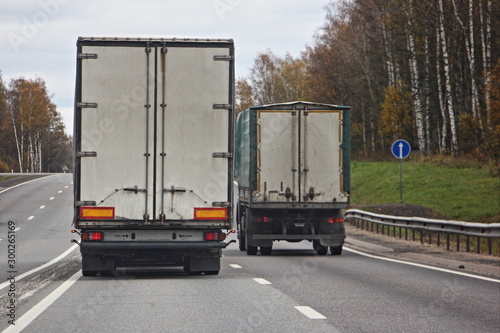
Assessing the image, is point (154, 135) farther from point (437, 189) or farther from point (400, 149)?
point (437, 189)

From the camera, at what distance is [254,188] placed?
21.6 m

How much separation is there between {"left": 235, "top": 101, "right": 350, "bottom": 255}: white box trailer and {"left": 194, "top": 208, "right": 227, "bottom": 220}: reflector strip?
651 centimetres

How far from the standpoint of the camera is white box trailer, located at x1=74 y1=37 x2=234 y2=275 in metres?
14.8

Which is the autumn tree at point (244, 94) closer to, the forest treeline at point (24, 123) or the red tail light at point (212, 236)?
the forest treeline at point (24, 123)

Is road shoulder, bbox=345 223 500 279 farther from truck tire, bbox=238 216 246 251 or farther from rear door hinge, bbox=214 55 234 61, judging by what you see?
rear door hinge, bbox=214 55 234 61

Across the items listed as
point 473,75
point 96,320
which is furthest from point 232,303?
point 473,75

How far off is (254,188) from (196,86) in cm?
691

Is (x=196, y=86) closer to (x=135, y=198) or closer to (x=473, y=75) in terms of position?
(x=135, y=198)

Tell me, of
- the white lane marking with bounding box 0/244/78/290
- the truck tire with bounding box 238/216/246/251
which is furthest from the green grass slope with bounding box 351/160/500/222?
the white lane marking with bounding box 0/244/78/290

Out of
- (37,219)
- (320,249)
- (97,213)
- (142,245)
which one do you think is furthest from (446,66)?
(97,213)

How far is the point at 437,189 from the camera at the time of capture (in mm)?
Answer: 41344

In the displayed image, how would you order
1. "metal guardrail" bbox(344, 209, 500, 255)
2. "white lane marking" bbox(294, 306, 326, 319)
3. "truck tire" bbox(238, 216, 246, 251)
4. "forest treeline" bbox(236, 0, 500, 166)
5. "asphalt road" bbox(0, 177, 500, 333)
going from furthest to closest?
"forest treeline" bbox(236, 0, 500, 166)
"truck tire" bbox(238, 216, 246, 251)
"metal guardrail" bbox(344, 209, 500, 255)
"white lane marking" bbox(294, 306, 326, 319)
"asphalt road" bbox(0, 177, 500, 333)

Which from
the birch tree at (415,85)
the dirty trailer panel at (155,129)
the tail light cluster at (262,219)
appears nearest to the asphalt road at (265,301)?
the dirty trailer panel at (155,129)

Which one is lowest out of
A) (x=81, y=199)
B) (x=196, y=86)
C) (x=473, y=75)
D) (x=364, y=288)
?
(x=364, y=288)
